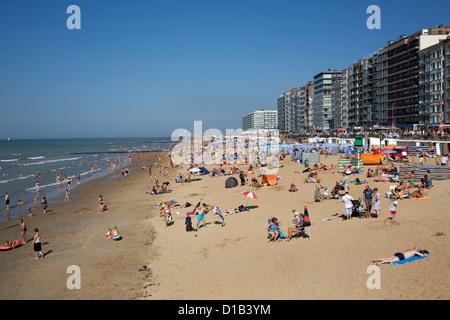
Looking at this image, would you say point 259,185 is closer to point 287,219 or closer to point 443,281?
point 287,219

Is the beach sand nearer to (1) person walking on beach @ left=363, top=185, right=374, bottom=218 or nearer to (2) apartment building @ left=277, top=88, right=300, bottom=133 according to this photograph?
(1) person walking on beach @ left=363, top=185, right=374, bottom=218

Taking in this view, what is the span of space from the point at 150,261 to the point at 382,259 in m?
7.88

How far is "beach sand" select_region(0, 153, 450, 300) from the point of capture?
8.97m

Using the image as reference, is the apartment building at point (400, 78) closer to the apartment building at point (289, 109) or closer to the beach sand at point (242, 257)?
the beach sand at point (242, 257)

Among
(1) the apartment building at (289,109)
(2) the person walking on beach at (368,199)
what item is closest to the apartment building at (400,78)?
(2) the person walking on beach at (368,199)

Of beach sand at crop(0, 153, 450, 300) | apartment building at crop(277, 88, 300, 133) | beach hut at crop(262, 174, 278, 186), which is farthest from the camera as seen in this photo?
apartment building at crop(277, 88, 300, 133)

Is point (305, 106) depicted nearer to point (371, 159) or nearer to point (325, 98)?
point (325, 98)

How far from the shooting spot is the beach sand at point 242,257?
29.4ft

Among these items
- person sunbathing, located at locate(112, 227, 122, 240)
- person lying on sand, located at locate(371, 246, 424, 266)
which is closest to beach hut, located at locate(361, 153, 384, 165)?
person lying on sand, located at locate(371, 246, 424, 266)

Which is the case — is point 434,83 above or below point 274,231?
above

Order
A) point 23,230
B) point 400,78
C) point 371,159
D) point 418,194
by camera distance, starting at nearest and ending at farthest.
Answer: point 23,230 → point 418,194 → point 371,159 → point 400,78

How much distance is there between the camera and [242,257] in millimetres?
11688

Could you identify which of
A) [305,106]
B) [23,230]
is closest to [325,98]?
[305,106]

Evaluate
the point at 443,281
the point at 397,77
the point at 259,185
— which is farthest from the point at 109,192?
the point at 397,77
